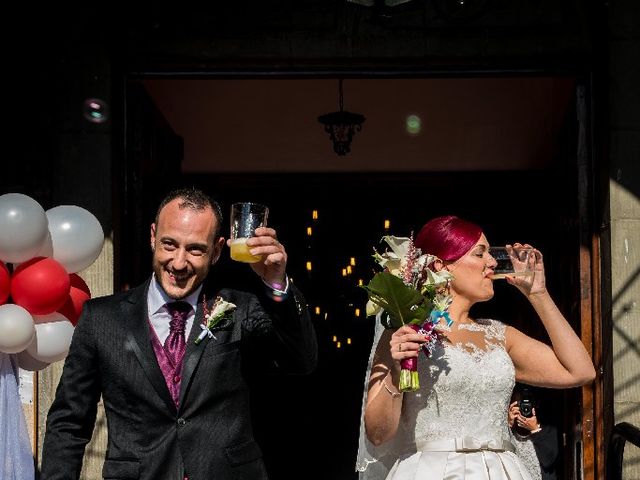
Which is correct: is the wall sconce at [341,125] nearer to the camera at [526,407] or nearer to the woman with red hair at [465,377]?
the camera at [526,407]

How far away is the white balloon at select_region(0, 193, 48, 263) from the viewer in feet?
17.4

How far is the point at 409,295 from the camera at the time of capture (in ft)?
13.8

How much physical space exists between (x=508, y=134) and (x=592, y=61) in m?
3.64

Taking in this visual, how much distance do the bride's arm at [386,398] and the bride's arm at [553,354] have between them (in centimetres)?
71

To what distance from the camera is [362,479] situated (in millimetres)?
4902

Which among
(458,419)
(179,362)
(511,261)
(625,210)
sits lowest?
(458,419)

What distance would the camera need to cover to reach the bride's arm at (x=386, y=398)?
416 cm

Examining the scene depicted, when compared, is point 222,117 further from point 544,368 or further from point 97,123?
point 544,368

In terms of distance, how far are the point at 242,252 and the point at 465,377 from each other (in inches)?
53.5

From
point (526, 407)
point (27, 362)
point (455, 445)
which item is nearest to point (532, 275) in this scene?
point (455, 445)

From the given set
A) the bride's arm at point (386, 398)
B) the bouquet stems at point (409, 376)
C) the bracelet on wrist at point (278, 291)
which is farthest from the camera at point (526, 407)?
the bracelet on wrist at point (278, 291)

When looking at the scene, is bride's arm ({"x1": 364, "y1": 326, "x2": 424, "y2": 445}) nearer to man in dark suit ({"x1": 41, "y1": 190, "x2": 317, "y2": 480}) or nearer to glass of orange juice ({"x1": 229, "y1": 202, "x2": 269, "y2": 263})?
man in dark suit ({"x1": 41, "y1": 190, "x2": 317, "y2": 480})

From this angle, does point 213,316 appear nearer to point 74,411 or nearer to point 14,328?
point 74,411

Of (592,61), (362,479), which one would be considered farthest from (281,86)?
(362,479)
